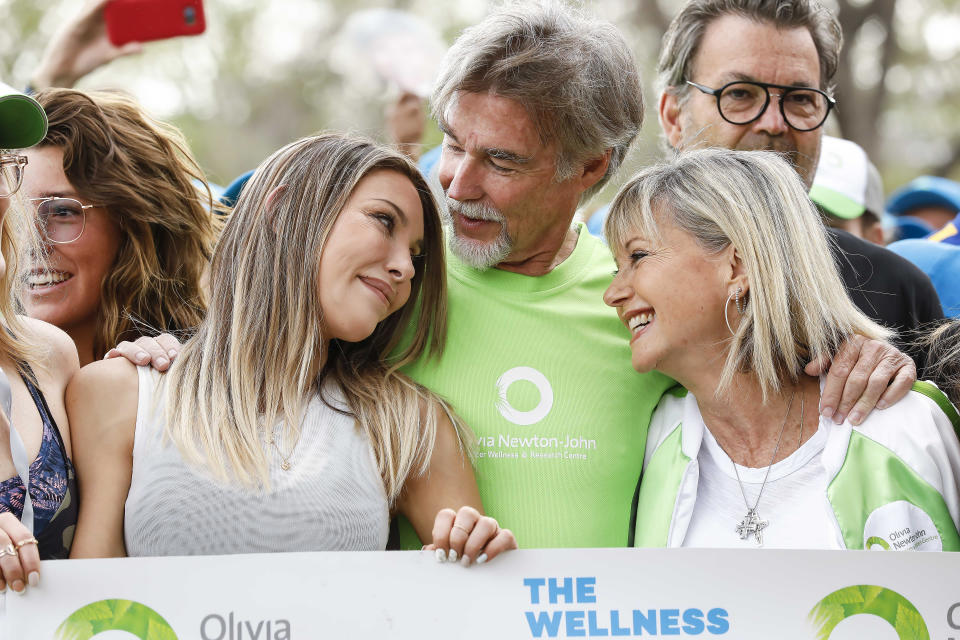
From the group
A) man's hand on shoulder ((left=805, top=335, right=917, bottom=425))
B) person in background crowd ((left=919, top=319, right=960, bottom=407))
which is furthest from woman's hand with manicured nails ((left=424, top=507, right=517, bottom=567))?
person in background crowd ((left=919, top=319, right=960, bottom=407))

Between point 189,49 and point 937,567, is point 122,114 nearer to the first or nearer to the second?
point 937,567

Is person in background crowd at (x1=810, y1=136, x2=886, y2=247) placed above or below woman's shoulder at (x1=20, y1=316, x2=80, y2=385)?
below

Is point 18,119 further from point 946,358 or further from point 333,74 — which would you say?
point 333,74

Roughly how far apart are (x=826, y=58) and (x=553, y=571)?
2.56m

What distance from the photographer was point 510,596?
2.45 m

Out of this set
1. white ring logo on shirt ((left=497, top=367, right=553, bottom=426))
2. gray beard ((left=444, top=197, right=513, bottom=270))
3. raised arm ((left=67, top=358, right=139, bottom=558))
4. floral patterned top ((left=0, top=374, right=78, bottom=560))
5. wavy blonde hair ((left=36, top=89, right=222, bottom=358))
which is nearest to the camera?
floral patterned top ((left=0, top=374, right=78, bottom=560))

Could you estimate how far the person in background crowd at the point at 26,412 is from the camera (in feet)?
7.59

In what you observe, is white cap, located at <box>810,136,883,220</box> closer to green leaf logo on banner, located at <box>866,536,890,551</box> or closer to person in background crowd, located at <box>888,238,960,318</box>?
person in background crowd, located at <box>888,238,960,318</box>

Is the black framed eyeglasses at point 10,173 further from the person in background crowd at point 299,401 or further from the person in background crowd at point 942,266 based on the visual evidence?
the person in background crowd at point 942,266

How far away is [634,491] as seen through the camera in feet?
10.4

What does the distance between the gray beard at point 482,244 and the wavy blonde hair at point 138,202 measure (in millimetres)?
884

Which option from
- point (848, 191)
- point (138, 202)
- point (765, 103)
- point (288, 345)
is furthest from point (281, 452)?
point (848, 191)

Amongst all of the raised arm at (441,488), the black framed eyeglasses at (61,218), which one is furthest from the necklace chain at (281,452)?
the black framed eyeglasses at (61,218)

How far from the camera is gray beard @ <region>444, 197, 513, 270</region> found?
3.34 m
